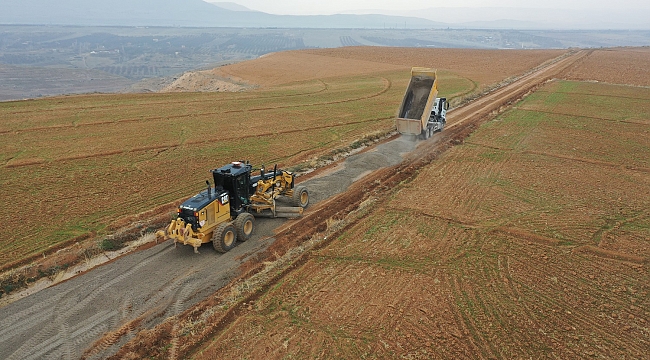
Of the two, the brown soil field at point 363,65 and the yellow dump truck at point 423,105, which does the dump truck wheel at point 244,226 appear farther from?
the brown soil field at point 363,65

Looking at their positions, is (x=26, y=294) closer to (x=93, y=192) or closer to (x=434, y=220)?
(x=93, y=192)

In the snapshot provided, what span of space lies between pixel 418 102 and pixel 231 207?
55.5ft

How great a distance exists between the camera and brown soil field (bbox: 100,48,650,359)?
9.03 metres

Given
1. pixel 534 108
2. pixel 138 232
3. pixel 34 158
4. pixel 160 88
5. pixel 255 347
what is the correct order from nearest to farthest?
pixel 255 347, pixel 138 232, pixel 34 158, pixel 534 108, pixel 160 88

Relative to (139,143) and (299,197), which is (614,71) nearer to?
(299,197)

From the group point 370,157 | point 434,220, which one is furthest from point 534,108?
point 434,220

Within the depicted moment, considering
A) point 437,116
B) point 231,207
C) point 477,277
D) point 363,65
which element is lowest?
point 477,277

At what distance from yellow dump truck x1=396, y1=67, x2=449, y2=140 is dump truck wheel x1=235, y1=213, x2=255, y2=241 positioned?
1407 centimetres

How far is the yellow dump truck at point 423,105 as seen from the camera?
25234mm

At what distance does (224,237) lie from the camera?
42.2 feet

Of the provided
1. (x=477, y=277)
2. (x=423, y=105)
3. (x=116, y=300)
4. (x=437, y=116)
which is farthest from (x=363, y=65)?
(x=116, y=300)

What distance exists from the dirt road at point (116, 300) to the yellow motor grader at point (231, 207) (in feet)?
1.69

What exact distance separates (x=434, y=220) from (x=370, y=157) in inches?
318

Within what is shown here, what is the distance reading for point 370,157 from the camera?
72.8ft
